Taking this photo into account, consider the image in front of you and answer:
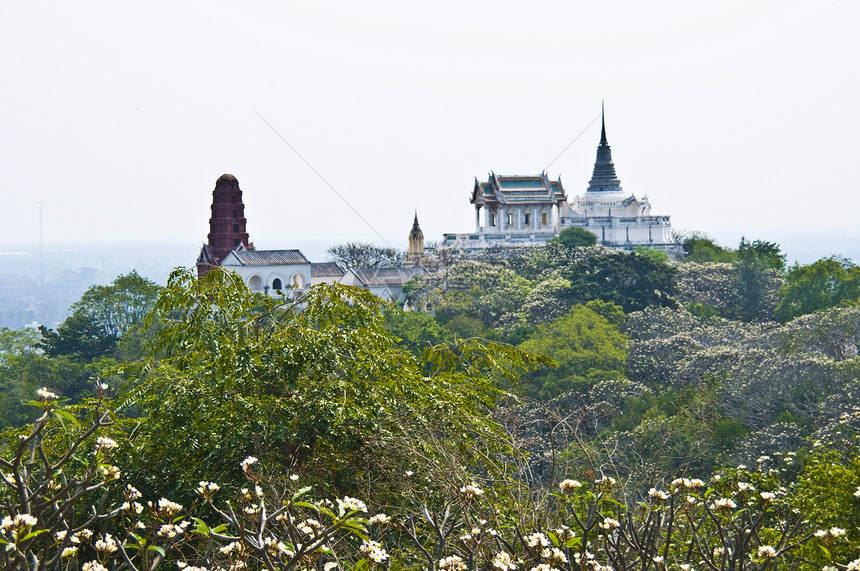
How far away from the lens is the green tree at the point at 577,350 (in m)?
32.9

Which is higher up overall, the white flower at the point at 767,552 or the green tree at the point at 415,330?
the white flower at the point at 767,552

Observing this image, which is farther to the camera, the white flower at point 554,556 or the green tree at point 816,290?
the green tree at point 816,290

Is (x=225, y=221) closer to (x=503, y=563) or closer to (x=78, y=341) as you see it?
(x=78, y=341)

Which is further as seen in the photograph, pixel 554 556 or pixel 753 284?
pixel 753 284

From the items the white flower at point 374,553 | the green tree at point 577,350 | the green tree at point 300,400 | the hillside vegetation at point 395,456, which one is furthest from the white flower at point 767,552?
the green tree at point 577,350

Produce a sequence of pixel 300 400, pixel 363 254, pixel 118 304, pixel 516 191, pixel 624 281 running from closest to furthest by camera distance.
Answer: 1. pixel 300 400
2. pixel 624 281
3. pixel 118 304
4. pixel 516 191
5. pixel 363 254

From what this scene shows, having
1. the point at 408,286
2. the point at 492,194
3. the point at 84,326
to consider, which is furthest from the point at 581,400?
the point at 492,194

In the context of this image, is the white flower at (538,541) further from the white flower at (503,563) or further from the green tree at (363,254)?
the green tree at (363,254)

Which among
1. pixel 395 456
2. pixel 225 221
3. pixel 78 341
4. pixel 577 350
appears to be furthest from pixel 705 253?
pixel 395 456

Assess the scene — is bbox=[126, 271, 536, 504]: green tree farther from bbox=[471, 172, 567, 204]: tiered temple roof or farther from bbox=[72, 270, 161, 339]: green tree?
bbox=[471, 172, 567, 204]: tiered temple roof

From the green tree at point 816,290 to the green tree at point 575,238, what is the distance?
12838mm

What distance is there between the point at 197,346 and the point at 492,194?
52.1 metres

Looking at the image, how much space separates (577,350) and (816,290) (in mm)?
14607

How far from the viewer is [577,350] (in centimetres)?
3566
